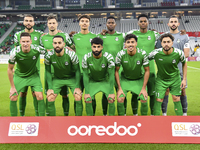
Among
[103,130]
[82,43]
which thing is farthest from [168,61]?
[82,43]


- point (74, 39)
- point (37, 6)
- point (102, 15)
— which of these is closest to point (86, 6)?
point (102, 15)

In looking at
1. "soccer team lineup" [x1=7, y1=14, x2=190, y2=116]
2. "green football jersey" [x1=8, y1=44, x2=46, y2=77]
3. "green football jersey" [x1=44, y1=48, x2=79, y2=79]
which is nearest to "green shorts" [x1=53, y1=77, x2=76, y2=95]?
"soccer team lineup" [x1=7, y1=14, x2=190, y2=116]

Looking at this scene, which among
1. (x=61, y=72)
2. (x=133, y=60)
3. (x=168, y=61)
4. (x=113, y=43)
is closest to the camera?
(x=168, y=61)

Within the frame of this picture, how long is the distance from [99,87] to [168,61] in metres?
1.40

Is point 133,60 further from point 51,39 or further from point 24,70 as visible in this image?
point 24,70

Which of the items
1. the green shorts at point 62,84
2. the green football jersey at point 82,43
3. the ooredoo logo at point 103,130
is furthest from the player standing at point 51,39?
the ooredoo logo at point 103,130

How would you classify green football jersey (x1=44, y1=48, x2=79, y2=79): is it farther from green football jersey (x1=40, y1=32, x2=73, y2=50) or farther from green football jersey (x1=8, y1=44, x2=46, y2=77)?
green football jersey (x1=40, y1=32, x2=73, y2=50)

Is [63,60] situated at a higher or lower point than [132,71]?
higher

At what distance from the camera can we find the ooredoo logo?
3.31 m

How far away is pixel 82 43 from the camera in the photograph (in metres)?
4.73

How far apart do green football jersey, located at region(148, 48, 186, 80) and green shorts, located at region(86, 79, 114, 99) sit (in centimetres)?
99

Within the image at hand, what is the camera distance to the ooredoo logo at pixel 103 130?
3.31 metres

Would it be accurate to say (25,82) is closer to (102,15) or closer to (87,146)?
(87,146)

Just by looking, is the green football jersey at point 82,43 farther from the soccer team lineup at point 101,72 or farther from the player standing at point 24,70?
the player standing at point 24,70
